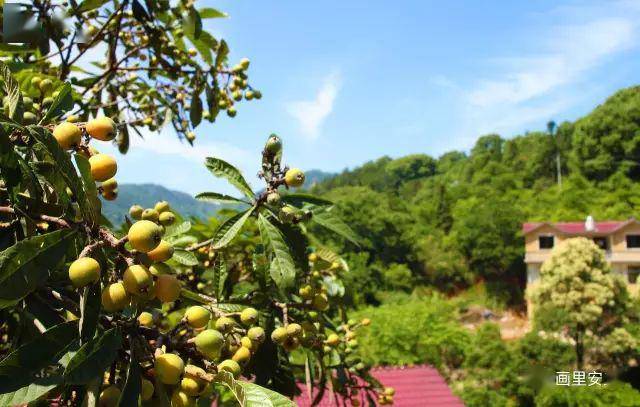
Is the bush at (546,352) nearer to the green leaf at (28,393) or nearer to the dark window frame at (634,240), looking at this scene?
the dark window frame at (634,240)

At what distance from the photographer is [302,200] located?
162cm

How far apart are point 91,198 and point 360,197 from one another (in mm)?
29068

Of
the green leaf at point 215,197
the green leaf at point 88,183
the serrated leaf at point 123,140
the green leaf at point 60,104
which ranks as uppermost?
the serrated leaf at point 123,140

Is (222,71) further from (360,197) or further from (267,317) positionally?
(360,197)

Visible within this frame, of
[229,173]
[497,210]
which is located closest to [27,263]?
[229,173]

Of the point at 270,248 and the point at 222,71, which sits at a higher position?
the point at 222,71

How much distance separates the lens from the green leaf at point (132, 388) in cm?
77

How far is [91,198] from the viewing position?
85 cm

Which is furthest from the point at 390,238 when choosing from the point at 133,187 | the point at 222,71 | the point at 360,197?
the point at 133,187

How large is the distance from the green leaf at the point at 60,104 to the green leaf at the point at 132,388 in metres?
0.56

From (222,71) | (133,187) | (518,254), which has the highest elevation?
(133,187)

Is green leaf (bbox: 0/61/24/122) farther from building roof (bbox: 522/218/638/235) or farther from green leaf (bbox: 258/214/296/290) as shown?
building roof (bbox: 522/218/638/235)

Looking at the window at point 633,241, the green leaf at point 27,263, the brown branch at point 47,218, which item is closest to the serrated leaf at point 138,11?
the brown branch at point 47,218

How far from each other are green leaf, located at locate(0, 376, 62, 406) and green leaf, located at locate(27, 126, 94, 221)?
0.85 ft
